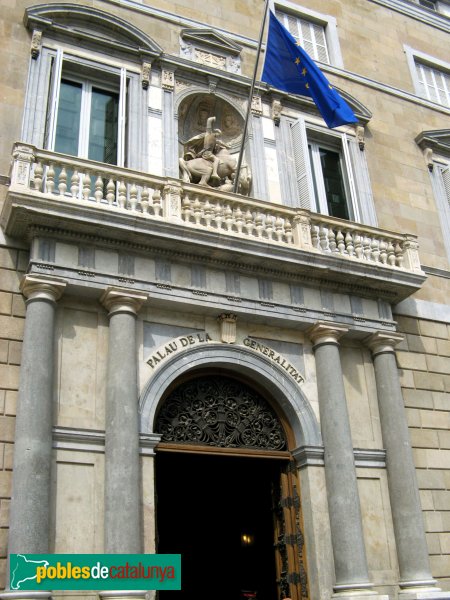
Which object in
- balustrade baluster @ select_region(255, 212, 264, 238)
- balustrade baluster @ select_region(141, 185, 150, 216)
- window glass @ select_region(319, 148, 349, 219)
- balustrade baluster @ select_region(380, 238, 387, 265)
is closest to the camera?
balustrade baluster @ select_region(141, 185, 150, 216)

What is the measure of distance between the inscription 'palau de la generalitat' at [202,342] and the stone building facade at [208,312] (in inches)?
1.8

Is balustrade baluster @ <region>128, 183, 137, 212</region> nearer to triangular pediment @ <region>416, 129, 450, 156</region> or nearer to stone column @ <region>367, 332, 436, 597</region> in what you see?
stone column @ <region>367, 332, 436, 597</region>

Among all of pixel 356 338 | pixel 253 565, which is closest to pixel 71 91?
pixel 356 338

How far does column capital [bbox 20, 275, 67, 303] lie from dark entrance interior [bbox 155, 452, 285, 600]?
6331 mm

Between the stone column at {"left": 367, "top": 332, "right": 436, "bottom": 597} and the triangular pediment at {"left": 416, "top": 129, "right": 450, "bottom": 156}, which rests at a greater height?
the triangular pediment at {"left": 416, "top": 129, "right": 450, "bottom": 156}

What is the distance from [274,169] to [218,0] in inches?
180

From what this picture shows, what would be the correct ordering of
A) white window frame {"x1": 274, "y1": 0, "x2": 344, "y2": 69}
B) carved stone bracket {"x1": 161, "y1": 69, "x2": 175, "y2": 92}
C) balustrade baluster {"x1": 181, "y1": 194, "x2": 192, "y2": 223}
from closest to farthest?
balustrade baluster {"x1": 181, "y1": 194, "x2": 192, "y2": 223}
carved stone bracket {"x1": 161, "y1": 69, "x2": 175, "y2": 92}
white window frame {"x1": 274, "y1": 0, "x2": 344, "y2": 69}

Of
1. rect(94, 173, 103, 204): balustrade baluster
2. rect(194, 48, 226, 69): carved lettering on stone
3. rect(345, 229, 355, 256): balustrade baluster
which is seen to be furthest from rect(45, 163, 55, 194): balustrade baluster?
rect(345, 229, 355, 256): balustrade baluster

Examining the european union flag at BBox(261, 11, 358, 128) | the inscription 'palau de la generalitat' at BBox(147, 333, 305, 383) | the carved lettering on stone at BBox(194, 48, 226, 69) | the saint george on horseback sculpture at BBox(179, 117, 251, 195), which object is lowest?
the inscription 'palau de la generalitat' at BBox(147, 333, 305, 383)

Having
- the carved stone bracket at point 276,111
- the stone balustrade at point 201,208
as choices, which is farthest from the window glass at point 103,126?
the carved stone bracket at point 276,111

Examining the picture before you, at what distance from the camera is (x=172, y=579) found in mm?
9148

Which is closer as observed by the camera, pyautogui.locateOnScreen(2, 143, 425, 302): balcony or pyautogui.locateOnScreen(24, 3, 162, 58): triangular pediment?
pyautogui.locateOnScreen(2, 143, 425, 302): balcony

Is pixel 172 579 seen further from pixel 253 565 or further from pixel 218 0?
pixel 218 0

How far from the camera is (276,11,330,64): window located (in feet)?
59.1
